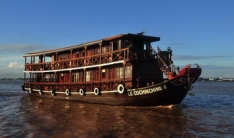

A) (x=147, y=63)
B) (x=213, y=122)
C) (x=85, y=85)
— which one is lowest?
(x=213, y=122)

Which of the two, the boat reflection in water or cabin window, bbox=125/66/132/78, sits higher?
cabin window, bbox=125/66/132/78

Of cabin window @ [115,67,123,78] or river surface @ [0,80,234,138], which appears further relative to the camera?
cabin window @ [115,67,123,78]

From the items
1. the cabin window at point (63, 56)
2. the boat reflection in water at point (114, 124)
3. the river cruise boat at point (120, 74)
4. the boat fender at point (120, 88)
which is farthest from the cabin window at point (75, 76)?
the boat reflection in water at point (114, 124)

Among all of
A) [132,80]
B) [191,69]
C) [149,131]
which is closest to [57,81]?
[132,80]

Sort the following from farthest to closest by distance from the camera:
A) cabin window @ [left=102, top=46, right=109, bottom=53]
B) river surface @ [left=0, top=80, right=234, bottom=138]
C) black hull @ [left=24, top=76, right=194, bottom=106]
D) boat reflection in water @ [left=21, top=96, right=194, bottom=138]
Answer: cabin window @ [left=102, top=46, right=109, bottom=53] < black hull @ [left=24, top=76, right=194, bottom=106] < boat reflection in water @ [left=21, top=96, right=194, bottom=138] < river surface @ [left=0, top=80, right=234, bottom=138]

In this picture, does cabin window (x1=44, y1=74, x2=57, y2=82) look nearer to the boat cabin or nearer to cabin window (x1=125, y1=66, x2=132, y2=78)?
the boat cabin

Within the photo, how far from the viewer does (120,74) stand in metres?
21.3

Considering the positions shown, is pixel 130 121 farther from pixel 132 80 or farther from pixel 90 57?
pixel 90 57

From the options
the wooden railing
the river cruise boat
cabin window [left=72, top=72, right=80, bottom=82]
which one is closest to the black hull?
the river cruise boat

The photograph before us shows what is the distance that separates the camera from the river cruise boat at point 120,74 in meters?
18.3

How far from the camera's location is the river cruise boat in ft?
59.9

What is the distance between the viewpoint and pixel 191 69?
1789 centimetres

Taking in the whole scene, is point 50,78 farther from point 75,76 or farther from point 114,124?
point 114,124

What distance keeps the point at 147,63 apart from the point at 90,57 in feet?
18.4
